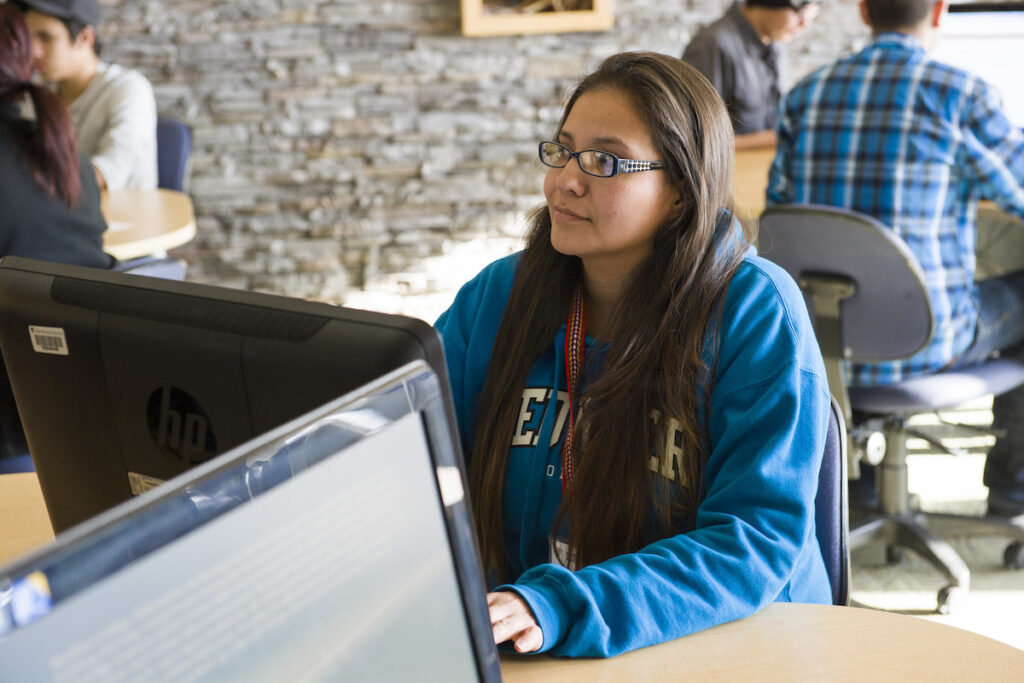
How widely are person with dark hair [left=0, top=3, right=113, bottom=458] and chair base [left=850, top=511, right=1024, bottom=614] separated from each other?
1884 mm

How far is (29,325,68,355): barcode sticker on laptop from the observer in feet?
2.48

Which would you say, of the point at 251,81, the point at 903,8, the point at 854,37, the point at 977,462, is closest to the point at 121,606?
the point at 903,8

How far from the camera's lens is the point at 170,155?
3.48 meters

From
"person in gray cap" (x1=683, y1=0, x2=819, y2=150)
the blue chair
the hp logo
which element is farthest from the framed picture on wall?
the hp logo

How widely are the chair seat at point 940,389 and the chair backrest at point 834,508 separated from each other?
108 centimetres

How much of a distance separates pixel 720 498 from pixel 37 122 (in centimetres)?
162

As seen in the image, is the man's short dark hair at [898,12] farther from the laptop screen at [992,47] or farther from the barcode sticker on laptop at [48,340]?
the barcode sticker on laptop at [48,340]

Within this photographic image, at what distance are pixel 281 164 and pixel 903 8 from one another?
104 inches

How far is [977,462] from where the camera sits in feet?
9.74

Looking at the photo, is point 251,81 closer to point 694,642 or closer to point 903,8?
point 903,8

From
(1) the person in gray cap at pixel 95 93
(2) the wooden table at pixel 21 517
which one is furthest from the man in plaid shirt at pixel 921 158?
(1) the person in gray cap at pixel 95 93

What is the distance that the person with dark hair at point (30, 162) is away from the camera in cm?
198

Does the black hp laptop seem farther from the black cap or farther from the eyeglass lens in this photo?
the black cap

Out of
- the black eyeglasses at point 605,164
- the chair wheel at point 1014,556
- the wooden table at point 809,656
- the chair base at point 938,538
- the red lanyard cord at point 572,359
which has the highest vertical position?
the black eyeglasses at point 605,164
